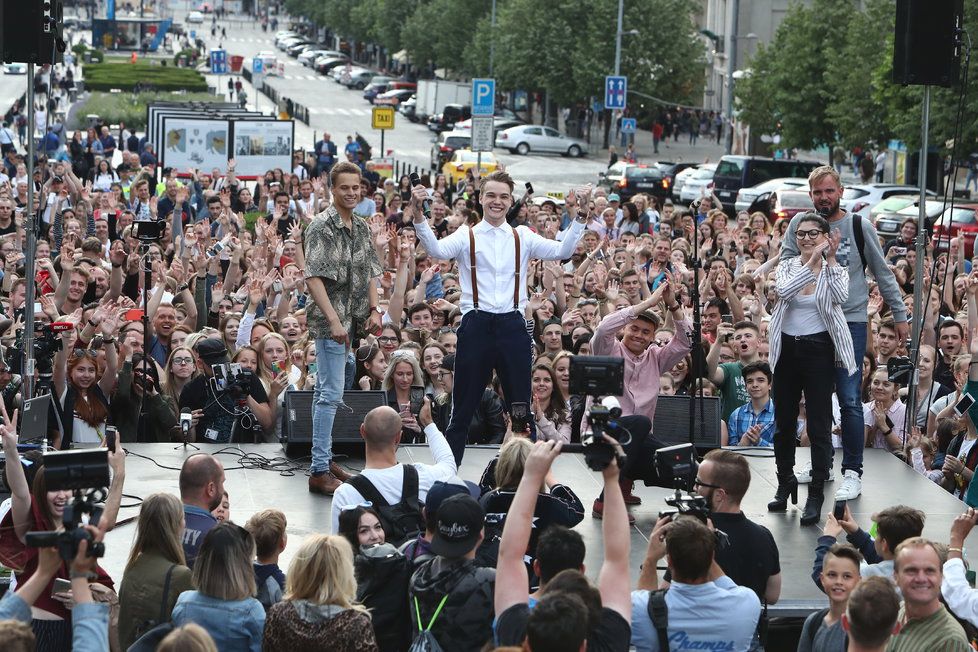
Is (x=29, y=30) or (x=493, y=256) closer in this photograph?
(x=493, y=256)

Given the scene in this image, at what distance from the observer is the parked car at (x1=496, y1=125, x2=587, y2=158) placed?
2507 inches

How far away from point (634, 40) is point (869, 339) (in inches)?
1938

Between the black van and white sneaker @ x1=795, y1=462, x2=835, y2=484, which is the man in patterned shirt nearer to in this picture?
white sneaker @ x1=795, y1=462, x2=835, y2=484

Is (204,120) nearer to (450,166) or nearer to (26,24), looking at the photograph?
(450,166)

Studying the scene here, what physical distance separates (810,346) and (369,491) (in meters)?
2.91

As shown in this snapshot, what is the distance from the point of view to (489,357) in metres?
9.84

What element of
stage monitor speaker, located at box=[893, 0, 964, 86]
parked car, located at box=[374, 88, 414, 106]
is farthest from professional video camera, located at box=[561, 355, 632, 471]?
parked car, located at box=[374, 88, 414, 106]

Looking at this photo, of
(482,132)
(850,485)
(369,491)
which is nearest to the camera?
(369,491)

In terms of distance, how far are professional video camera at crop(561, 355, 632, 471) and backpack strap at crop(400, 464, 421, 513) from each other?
1.21m

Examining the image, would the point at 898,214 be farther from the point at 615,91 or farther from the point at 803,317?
the point at 803,317

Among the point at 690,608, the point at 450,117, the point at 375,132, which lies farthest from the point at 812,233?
the point at 375,132

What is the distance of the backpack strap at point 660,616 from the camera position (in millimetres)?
6781

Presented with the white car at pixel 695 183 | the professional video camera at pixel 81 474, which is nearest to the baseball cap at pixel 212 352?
the professional video camera at pixel 81 474

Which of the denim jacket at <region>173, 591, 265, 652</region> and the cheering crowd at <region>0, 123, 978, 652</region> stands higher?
the cheering crowd at <region>0, 123, 978, 652</region>
